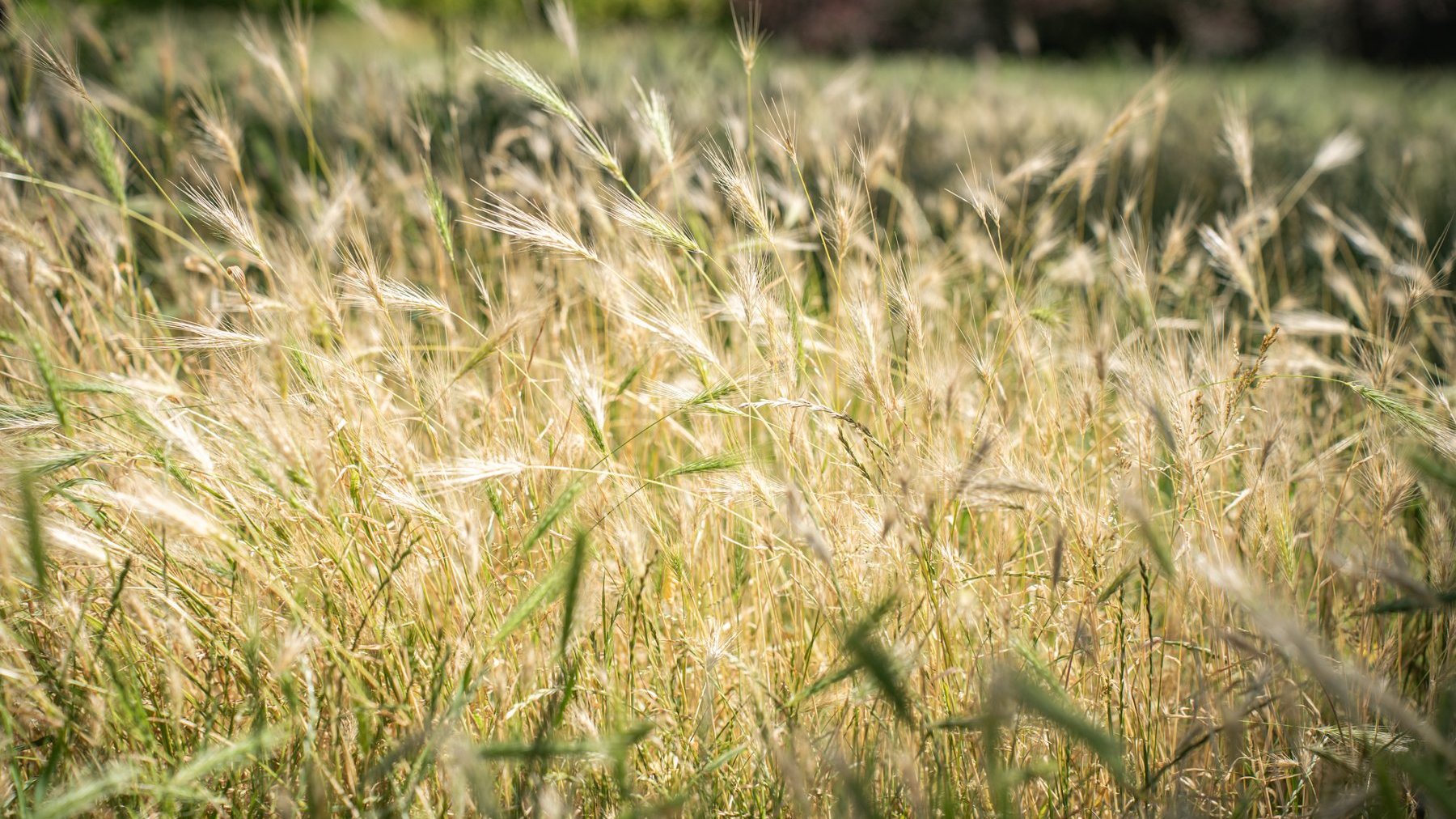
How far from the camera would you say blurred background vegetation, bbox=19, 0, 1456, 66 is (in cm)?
1059

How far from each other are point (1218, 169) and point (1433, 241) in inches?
41.2

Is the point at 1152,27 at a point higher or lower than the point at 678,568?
higher

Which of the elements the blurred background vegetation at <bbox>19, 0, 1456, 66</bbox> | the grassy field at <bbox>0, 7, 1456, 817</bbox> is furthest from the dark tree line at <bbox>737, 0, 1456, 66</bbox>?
the grassy field at <bbox>0, 7, 1456, 817</bbox>

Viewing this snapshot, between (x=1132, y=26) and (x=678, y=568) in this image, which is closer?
(x=678, y=568)

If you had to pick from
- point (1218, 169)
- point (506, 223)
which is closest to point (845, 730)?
point (506, 223)

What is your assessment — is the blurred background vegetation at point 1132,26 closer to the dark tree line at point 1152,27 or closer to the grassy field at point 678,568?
the dark tree line at point 1152,27

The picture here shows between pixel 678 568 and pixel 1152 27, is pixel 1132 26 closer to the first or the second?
pixel 1152 27

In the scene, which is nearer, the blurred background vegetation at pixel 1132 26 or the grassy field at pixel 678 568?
the grassy field at pixel 678 568

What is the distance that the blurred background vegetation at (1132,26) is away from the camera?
10594 millimetres

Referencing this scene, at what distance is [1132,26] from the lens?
11367 millimetres

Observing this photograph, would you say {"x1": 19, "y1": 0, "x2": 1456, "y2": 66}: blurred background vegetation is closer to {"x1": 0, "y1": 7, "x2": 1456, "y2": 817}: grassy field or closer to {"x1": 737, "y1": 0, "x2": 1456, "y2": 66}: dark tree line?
{"x1": 737, "y1": 0, "x2": 1456, "y2": 66}: dark tree line

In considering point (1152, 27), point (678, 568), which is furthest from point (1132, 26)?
point (678, 568)

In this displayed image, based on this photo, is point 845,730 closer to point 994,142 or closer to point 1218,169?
point 994,142

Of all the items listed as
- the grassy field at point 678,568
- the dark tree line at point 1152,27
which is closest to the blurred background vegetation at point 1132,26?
the dark tree line at point 1152,27
